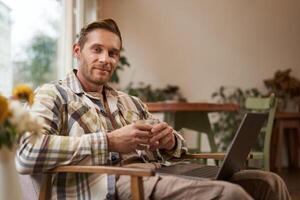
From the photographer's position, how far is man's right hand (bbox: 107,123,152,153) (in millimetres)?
1531

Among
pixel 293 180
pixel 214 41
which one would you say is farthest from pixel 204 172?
pixel 214 41

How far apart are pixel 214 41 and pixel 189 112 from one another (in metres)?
2.32

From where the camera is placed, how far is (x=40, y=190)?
4.90ft

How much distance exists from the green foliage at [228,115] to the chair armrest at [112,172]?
415 centimetres

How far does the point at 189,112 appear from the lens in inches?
139

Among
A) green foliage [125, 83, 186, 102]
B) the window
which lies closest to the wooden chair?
the window

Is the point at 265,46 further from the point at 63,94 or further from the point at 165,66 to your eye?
the point at 63,94

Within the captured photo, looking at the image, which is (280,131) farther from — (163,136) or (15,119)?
(15,119)

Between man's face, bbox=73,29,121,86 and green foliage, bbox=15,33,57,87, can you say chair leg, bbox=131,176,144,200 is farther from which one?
green foliage, bbox=15,33,57,87

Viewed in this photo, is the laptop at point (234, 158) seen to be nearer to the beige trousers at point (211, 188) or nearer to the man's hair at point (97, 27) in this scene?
the beige trousers at point (211, 188)

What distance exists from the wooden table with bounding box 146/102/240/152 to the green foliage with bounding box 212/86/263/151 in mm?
1759

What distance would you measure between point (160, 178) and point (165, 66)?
4146mm

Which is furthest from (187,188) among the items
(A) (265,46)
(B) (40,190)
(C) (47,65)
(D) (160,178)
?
(A) (265,46)

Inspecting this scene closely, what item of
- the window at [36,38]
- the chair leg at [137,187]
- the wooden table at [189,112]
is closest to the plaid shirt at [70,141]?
the chair leg at [137,187]
